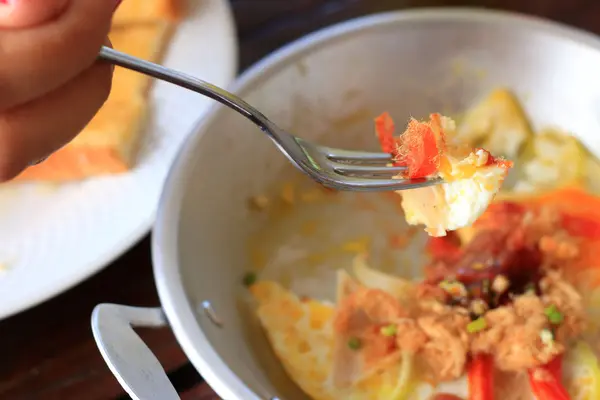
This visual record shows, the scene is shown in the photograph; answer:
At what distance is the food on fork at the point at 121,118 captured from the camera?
72 cm

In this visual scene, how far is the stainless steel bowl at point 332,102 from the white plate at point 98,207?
7 centimetres

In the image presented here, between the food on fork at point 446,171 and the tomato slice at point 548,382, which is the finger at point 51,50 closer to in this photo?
the food on fork at point 446,171

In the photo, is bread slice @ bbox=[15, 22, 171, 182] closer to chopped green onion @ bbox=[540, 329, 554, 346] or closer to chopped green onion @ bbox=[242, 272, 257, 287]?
chopped green onion @ bbox=[242, 272, 257, 287]

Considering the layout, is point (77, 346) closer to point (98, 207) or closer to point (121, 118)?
point (98, 207)

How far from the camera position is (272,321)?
62cm

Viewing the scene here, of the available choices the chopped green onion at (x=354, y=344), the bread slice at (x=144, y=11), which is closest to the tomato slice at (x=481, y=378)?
the chopped green onion at (x=354, y=344)

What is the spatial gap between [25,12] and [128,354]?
272 millimetres

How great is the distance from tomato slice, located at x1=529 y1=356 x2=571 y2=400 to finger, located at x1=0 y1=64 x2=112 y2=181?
0.44 m

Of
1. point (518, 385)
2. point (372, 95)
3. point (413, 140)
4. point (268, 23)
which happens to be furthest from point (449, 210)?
point (268, 23)

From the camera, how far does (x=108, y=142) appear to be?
0.72 metres

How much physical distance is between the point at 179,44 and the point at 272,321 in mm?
461

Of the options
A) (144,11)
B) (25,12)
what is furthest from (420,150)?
(144,11)

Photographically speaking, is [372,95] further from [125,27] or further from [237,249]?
[125,27]

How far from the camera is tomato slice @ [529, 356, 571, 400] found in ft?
1.74
